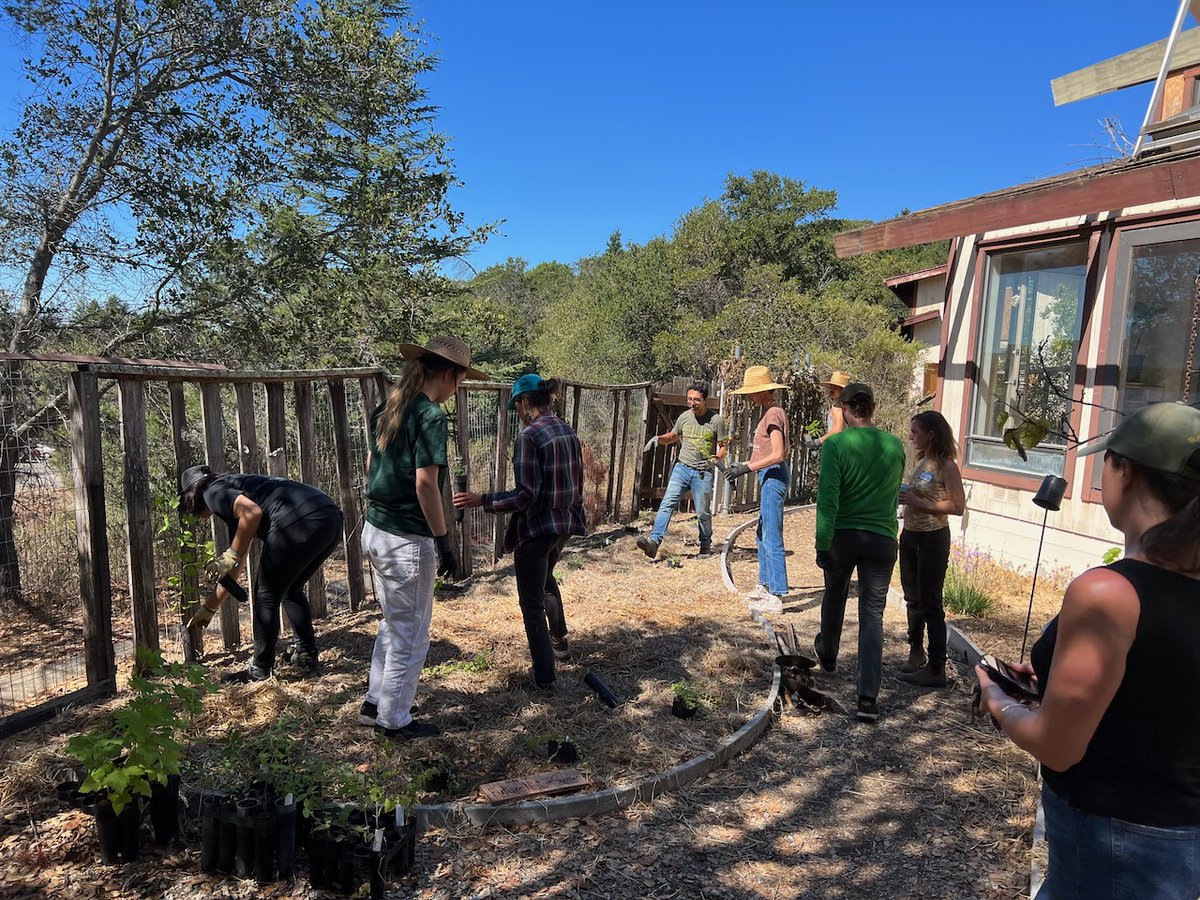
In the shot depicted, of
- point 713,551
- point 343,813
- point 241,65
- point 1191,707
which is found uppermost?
point 241,65

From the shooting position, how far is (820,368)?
13227mm

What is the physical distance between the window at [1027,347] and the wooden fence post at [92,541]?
744 centimetres

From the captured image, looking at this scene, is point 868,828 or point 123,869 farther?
point 868,828

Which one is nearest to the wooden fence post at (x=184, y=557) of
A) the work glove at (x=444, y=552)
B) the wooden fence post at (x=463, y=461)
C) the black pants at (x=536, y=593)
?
the work glove at (x=444, y=552)

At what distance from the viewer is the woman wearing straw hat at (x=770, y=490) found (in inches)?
247

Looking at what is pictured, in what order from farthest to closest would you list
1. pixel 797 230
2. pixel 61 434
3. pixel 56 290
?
1. pixel 797 230
2. pixel 56 290
3. pixel 61 434

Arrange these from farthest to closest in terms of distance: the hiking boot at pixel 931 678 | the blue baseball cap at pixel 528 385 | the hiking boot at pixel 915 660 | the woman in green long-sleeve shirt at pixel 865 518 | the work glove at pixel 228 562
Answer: the hiking boot at pixel 915 660 → the hiking boot at pixel 931 678 → the blue baseball cap at pixel 528 385 → the woman in green long-sleeve shirt at pixel 865 518 → the work glove at pixel 228 562

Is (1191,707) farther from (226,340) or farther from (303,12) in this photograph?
(303,12)

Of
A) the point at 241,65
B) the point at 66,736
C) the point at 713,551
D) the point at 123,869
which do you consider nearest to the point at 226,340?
the point at 241,65

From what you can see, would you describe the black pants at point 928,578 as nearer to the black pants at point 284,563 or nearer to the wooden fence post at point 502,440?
the black pants at point 284,563

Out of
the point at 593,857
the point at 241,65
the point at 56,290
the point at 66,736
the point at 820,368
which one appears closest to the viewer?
the point at 593,857

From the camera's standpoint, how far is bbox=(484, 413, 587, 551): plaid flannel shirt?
13.9 ft

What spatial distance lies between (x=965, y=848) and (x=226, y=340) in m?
8.14

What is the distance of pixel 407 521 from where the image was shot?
3551mm
